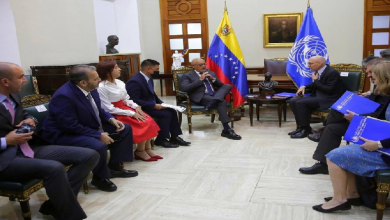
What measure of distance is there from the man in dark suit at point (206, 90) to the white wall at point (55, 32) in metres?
2.47

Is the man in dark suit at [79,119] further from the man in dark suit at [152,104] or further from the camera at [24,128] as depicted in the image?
the man in dark suit at [152,104]

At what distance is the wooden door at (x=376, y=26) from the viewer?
342 inches

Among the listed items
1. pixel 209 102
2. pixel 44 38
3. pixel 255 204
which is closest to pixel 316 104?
pixel 209 102

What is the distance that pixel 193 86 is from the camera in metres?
5.86

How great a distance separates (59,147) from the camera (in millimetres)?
3225

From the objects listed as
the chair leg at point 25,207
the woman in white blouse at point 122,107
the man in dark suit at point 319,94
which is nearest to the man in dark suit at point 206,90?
the man in dark suit at point 319,94

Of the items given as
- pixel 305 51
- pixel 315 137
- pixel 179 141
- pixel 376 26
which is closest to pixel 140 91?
pixel 179 141

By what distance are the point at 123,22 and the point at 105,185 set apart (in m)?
7.22

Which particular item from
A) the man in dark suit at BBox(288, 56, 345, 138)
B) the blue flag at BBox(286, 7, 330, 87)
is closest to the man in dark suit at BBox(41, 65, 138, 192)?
the man in dark suit at BBox(288, 56, 345, 138)

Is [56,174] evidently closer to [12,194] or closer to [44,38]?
[12,194]

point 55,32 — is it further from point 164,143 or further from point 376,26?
point 376,26

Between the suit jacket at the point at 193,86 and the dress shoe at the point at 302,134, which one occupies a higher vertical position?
the suit jacket at the point at 193,86

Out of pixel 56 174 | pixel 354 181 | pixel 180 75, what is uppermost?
pixel 180 75

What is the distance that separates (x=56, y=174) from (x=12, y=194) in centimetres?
37
